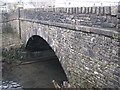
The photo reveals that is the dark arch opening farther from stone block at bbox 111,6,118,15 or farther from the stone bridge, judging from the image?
stone block at bbox 111,6,118,15

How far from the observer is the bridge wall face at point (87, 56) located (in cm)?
462

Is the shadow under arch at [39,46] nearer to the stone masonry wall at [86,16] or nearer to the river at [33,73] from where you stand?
the river at [33,73]

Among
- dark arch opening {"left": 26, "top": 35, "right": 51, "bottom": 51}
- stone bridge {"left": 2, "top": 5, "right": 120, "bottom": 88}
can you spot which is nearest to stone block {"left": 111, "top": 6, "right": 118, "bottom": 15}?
stone bridge {"left": 2, "top": 5, "right": 120, "bottom": 88}

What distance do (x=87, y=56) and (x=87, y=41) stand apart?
49cm

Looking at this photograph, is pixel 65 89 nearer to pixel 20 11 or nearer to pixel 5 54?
pixel 5 54

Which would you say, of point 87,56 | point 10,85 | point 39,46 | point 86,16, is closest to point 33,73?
point 10,85

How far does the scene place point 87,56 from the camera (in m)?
5.66

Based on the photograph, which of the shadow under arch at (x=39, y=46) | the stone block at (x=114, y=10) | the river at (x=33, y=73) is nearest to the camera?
the stone block at (x=114, y=10)

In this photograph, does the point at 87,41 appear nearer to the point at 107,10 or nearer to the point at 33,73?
the point at 107,10

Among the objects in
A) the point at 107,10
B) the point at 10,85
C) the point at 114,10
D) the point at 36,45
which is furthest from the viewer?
the point at 36,45

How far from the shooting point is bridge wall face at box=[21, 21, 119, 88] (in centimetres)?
462

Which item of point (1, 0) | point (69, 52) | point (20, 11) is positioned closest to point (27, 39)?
point (20, 11)

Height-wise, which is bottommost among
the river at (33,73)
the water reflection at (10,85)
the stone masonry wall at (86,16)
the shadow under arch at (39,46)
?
the water reflection at (10,85)

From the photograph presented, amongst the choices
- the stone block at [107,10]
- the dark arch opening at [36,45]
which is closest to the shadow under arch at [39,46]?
the dark arch opening at [36,45]
